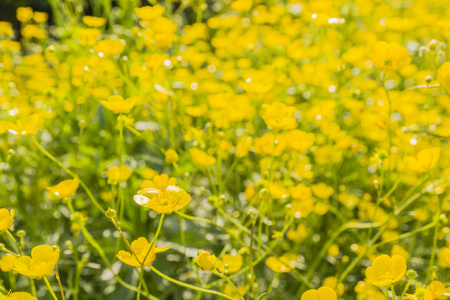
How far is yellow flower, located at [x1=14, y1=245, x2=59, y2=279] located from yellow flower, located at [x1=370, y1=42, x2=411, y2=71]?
2.45 feet

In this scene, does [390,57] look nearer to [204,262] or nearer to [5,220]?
[204,262]

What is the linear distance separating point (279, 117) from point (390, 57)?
0.27 m

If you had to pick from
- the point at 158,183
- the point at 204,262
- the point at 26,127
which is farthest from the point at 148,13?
the point at 204,262

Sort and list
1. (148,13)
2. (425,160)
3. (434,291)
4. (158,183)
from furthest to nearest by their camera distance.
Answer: (148,13), (425,160), (158,183), (434,291)

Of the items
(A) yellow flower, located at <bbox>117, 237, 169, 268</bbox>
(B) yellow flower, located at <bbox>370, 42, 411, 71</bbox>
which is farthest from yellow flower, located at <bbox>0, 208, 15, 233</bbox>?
(B) yellow flower, located at <bbox>370, 42, 411, 71</bbox>

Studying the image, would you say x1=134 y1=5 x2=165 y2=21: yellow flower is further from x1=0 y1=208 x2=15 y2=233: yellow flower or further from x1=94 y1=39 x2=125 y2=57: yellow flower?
x1=0 y1=208 x2=15 y2=233: yellow flower

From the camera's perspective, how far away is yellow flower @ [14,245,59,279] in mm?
674

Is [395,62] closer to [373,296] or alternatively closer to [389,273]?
[389,273]

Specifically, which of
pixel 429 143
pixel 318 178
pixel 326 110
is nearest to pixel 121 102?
pixel 326 110

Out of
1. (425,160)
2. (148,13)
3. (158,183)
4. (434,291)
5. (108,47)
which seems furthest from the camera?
(148,13)

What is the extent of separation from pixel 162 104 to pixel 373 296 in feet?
2.71

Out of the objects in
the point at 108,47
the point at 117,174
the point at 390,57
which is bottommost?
the point at 117,174

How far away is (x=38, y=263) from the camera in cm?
73

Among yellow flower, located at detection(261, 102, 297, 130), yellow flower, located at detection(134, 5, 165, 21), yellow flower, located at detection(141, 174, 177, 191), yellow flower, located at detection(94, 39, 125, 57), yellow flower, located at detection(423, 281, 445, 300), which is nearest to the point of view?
yellow flower, located at detection(423, 281, 445, 300)
